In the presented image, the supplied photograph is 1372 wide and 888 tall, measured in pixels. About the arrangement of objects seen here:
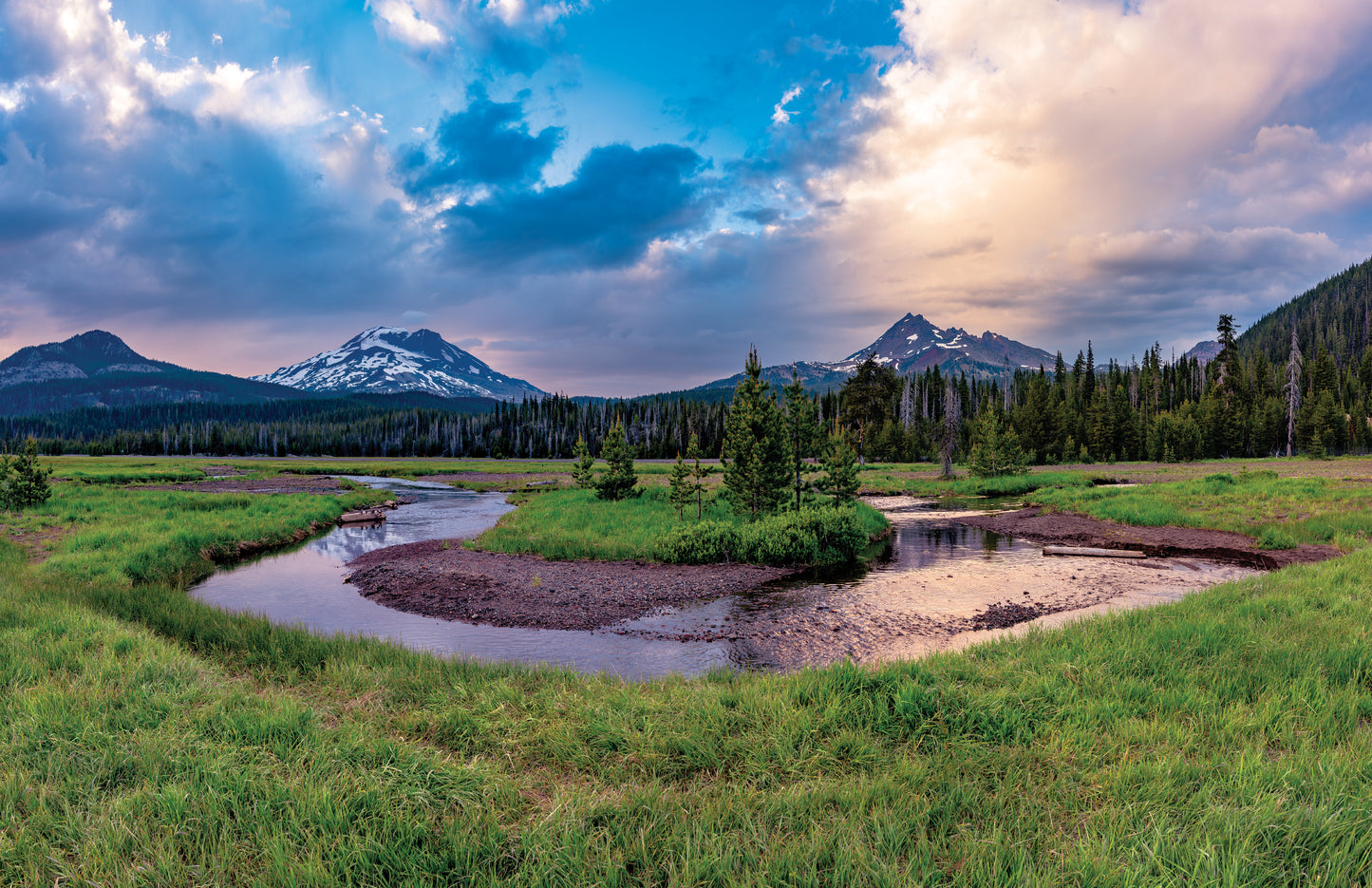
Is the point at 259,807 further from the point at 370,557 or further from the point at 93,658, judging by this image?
the point at 370,557

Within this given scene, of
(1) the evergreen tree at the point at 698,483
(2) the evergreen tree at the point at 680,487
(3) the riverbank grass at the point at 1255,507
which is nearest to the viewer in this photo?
(3) the riverbank grass at the point at 1255,507

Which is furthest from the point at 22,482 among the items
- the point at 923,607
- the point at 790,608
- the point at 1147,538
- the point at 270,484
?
the point at 1147,538

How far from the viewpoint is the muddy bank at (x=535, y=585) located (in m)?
17.1

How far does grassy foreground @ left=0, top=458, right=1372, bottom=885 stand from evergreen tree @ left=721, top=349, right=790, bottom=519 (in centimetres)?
2039

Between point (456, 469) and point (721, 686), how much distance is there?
99.9m

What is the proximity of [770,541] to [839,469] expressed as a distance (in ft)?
25.6

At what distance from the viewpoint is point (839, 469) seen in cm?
3034

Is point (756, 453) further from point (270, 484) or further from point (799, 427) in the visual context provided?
point (270, 484)

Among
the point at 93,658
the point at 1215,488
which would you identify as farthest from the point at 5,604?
the point at 1215,488

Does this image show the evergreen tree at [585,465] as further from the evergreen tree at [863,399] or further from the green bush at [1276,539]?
the evergreen tree at [863,399]

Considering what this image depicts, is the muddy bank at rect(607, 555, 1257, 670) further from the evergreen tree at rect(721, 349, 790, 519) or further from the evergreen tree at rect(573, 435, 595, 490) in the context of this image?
the evergreen tree at rect(573, 435, 595, 490)

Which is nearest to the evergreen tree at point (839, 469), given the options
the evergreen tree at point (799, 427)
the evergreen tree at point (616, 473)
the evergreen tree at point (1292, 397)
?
the evergreen tree at point (799, 427)

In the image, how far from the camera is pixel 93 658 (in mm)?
8664

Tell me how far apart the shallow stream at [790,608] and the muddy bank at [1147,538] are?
2317 millimetres
